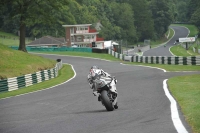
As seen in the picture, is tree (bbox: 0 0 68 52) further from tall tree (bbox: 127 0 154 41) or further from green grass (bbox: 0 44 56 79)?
tall tree (bbox: 127 0 154 41)

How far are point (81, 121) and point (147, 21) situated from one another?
142 meters

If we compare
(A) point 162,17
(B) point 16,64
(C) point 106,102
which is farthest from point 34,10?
(A) point 162,17

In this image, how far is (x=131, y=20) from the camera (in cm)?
14350

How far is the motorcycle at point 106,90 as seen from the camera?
13.3 m

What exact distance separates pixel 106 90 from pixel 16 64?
80.9ft

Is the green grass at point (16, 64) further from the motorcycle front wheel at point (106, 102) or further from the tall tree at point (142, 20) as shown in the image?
the tall tree at point (142, 20)

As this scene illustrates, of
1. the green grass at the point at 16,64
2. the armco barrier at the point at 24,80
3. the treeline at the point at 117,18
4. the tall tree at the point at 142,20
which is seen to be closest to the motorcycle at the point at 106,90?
the armco barrier at the point at 24,80

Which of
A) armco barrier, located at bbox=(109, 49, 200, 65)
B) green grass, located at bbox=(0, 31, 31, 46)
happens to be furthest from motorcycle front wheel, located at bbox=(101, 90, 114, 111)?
green grass, located at bbox=(0, 31, 31, 46)

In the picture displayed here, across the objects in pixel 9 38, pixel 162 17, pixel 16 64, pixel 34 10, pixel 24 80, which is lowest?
pixel 24 80

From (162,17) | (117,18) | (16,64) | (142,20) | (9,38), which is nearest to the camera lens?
(16,64)

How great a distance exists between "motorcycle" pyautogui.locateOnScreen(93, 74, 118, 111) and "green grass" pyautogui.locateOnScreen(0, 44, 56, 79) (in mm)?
19166

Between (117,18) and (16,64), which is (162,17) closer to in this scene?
(117,18)

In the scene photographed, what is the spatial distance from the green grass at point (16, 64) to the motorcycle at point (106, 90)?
19.2m

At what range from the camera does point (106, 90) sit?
1380 centimetres
